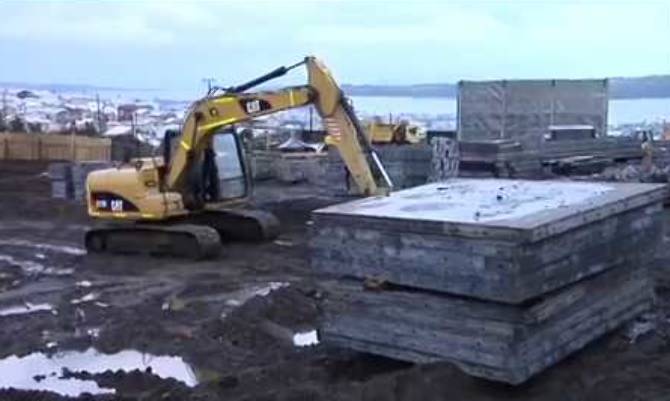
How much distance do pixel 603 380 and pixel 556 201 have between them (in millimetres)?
1377

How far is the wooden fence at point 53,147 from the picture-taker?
3228 cm

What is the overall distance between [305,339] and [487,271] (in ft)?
12.0

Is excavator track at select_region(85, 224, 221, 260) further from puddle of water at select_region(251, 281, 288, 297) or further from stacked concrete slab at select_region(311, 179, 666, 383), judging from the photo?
stacked concrete slab at select_region(311, 179, 666, 383)

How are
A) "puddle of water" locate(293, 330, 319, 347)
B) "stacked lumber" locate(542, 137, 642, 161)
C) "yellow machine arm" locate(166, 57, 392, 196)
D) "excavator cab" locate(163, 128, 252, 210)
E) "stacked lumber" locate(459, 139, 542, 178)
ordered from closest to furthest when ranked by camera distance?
"puddle of water" locate(293, 330, 319, 347) < "yellow machine arm" locate(166, 57, 392, 196) < "excavator cab" locate(163, 128, 252, 210) < "stacked lumber" locate(459, 139, 542, 178) < "stacked lumber" locate(542, 137, 642, 161)

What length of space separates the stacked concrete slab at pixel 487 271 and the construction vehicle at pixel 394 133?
2785 cm

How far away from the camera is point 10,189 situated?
2666 centimetres

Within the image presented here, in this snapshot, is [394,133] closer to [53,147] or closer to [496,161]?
[53,147]

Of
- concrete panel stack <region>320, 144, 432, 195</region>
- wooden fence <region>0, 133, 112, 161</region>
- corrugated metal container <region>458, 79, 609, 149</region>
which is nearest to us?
concrete panel stack <region>320, 144, 432, 195</region>

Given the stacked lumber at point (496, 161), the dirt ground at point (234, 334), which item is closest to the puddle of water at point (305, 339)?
the dirt ground at point (234, 334)

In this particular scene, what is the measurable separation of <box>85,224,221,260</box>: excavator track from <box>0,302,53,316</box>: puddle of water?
3128 mm

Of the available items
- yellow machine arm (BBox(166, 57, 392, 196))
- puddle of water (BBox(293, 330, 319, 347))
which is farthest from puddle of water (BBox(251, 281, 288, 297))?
yellow machine arm (BBox(166, 57, 392, 196))

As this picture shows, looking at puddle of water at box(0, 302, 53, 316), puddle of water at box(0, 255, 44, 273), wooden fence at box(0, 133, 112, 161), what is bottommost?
puddle of water at box(0, 255, 44, 273)

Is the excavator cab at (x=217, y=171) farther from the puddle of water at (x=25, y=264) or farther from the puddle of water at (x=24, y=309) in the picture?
the puddle of water at (x=24, y=309)

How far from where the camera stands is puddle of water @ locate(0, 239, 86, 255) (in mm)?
16516
